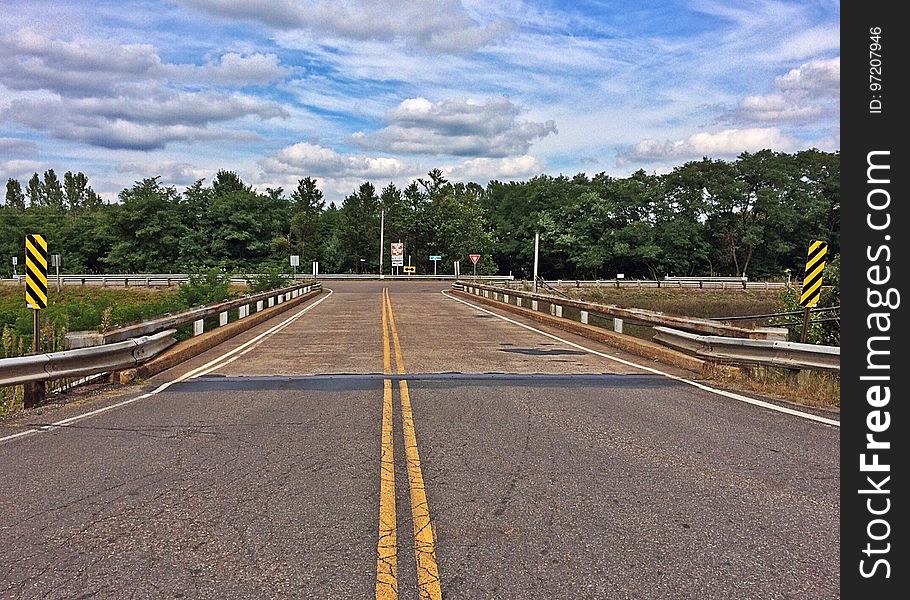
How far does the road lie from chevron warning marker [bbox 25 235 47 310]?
224cm

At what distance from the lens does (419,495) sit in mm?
5523

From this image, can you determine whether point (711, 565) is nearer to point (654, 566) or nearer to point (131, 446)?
point (654, 566)

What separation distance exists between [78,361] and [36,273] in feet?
6.96

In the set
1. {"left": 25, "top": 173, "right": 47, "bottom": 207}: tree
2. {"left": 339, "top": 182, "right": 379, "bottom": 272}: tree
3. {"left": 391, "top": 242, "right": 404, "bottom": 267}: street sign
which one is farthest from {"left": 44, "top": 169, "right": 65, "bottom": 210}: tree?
{"left": 391, "top": 242, "right": 404, "bottom": 267}: street sign

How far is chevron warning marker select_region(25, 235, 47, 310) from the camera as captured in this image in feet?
36.4

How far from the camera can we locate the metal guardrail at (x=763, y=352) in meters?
9.98

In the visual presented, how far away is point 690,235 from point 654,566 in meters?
83.0

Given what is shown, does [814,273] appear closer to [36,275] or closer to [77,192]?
[36,275]

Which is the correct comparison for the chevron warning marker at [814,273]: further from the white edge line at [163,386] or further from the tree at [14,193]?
the tree at [14,193]

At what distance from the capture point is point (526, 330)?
21.5m

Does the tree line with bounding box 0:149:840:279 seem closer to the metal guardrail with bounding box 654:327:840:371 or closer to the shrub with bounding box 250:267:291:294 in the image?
the shrub with bounding box 250:267:291:294

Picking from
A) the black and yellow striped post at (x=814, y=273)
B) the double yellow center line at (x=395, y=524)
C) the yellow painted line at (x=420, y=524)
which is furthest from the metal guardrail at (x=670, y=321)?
the yellow painted line at (x=420, y=524)
